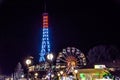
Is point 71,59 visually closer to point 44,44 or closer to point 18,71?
point 18,71

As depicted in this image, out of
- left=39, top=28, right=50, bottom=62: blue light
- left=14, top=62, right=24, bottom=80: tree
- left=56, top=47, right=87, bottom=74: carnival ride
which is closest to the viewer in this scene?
left=56, top=47, right=87, bottom=74: carnival ride

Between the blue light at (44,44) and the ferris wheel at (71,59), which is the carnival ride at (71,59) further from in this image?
the blue light at (44,44)

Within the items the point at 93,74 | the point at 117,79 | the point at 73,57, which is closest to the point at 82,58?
the point at 73,57

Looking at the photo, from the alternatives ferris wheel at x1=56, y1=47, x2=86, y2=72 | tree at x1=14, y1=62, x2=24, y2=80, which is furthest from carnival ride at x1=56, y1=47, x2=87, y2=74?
tree at x1=14, y1=62, x2=24, y2=80

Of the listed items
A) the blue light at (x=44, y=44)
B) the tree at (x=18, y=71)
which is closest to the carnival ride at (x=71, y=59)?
the tree at (x=18, y=71)

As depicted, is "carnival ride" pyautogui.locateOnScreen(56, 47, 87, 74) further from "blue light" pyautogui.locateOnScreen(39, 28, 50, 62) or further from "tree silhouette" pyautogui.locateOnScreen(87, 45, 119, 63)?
"blue light" pyautogui.locateOnScreen(39, 28, 50, 62)

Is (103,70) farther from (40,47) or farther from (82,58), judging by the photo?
(40,47)

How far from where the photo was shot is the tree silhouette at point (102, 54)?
71419 mm

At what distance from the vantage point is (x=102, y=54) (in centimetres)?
7412

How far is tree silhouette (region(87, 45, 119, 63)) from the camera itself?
7142 cm

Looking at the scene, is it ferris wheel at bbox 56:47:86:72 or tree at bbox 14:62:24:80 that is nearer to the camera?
ferris wheel at bbox 56:47:86:72

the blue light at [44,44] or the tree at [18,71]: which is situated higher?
the blue light at [44,44]

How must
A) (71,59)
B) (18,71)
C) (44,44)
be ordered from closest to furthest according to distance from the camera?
(71,59), (18,71), (44,44)

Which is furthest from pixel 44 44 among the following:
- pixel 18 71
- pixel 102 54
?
pixel 102 54
